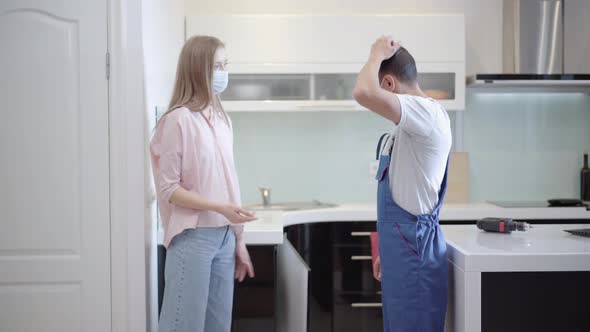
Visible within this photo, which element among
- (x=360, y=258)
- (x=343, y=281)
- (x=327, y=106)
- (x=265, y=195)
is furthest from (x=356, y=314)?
(x=327, y=106)

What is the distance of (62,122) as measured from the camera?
8.45 feet

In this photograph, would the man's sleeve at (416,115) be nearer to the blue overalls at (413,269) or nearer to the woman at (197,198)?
the blue overalls at (413,269)

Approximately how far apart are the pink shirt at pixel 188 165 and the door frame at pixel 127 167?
0.73 feet

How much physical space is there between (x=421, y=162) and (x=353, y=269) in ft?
6.34

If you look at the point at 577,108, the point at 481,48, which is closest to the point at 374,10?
the point at 481,48

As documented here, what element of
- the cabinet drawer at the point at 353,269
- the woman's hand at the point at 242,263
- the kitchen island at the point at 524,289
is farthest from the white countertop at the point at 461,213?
the kitchen island at the point at 524,289

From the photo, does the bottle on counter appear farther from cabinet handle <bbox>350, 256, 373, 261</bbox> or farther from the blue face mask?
the blue face mask

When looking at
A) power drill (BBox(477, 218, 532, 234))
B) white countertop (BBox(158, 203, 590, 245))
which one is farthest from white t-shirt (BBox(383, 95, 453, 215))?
white countertop (BBox(158, 203, 590, 245))

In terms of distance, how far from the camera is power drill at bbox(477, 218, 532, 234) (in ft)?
7.80

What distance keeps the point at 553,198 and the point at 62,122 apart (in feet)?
10.4

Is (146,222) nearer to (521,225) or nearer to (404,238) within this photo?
(404,238)

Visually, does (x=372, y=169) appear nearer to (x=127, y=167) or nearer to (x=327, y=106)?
(x=327, y=106)

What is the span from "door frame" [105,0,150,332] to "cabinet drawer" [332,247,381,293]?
1541 millimetres

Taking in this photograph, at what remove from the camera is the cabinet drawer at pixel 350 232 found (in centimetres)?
392
